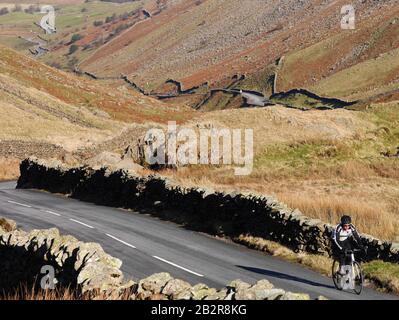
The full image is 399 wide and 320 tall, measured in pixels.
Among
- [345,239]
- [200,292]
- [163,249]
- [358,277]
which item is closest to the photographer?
[200,292]

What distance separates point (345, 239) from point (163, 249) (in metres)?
7.31

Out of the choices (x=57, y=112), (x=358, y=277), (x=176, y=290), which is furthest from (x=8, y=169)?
(x=176, y=290)

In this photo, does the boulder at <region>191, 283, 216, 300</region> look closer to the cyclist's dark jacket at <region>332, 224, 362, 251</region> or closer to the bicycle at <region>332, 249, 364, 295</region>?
the bicycle at <region>332, 249, 364, 295</region>

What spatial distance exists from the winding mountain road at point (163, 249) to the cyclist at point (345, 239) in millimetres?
1091

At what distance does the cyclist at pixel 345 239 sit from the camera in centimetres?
1874

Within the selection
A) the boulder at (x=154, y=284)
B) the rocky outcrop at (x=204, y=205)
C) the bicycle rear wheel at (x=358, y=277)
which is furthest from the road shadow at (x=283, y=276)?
the boulder at (x=154, y=284)

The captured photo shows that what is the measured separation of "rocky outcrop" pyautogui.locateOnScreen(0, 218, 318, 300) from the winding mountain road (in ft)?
10.8

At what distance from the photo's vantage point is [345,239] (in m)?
18.9

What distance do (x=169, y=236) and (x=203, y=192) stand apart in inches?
139

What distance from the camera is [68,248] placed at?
51.5ft

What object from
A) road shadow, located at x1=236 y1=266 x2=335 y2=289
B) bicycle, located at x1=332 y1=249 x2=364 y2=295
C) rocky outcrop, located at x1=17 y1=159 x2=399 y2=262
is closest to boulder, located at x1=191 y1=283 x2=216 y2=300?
bicycle, located at x1=332 y1=249 x2=364 y2=295

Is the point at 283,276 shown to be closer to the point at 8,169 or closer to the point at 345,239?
the point at 345,239

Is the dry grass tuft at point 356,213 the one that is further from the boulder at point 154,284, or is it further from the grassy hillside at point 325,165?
the boulder at point 154,284
